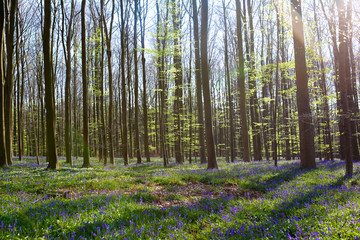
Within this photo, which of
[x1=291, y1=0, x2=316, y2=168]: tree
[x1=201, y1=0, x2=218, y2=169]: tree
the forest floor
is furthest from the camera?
[x1=201, y1=0, x2=218, y2=169]: tree

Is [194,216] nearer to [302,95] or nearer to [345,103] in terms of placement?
[345,103]

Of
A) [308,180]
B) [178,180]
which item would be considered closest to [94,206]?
[178,180]

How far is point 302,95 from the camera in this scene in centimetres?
1107

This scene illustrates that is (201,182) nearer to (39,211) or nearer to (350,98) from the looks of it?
(39,211)

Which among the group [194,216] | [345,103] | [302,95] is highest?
[302,95]

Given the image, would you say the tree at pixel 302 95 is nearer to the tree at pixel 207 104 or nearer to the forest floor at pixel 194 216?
the forest floor at pixel 194 216

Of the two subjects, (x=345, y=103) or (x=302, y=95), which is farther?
(x=302, y=95)

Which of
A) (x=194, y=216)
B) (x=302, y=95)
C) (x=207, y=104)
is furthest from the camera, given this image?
(x=207, y=104)

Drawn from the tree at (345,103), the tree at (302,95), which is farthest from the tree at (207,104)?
the tree at (345,103)

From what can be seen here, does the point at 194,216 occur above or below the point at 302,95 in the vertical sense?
below

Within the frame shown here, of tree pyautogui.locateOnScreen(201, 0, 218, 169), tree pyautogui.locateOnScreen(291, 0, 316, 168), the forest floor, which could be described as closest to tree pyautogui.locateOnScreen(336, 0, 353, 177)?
the forest floor

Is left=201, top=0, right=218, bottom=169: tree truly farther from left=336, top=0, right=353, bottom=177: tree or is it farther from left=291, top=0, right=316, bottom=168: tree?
left=336, top=0, right=353, bottom=177: tree

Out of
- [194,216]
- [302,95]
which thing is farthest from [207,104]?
[194,216]

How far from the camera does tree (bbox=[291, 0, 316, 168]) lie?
10867 mm
